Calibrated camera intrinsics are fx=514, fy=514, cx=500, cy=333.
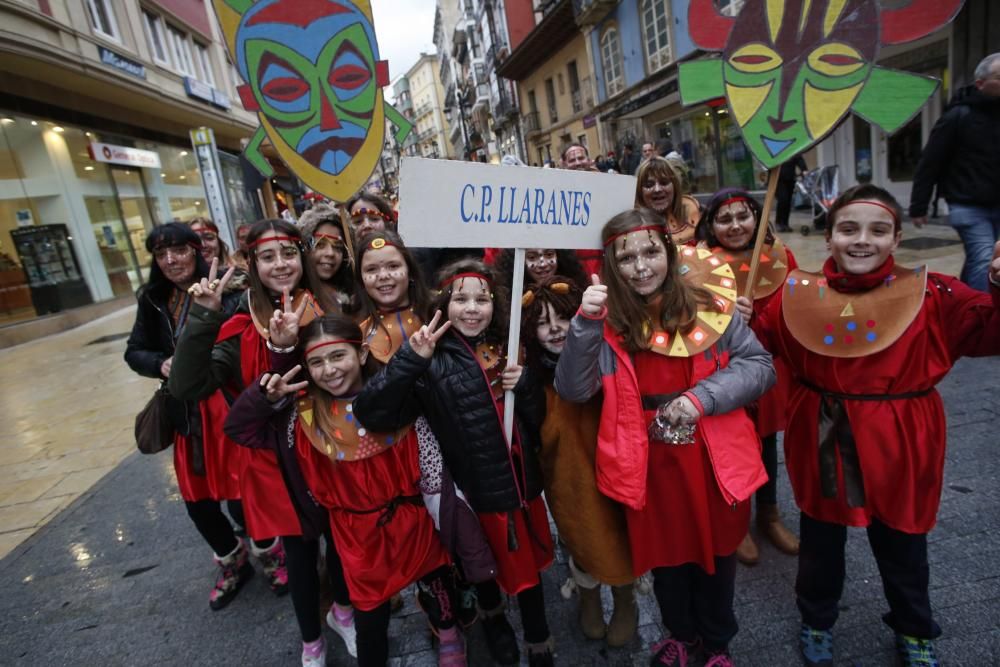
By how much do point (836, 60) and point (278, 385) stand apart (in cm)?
232

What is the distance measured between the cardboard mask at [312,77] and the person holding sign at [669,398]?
1405mm

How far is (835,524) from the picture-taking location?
1.82 metres

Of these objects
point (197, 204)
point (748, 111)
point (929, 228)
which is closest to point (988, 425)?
point (748, 111)

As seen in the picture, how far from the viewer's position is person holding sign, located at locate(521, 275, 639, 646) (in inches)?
75.5

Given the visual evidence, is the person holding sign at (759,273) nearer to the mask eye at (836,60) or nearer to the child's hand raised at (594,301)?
the mask eye at (836,60)

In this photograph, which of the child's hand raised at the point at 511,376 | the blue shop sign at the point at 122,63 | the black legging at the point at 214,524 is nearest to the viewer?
the child's hand raised at the point at 511,376

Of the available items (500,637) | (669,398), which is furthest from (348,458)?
(669,398)

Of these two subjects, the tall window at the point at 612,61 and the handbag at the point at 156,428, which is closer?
the handbag at the point at 156,428

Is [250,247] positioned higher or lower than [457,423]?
higher

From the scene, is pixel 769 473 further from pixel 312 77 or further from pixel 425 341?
pixel 312 77

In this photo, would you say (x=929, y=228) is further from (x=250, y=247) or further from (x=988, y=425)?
(x=250, y=247)

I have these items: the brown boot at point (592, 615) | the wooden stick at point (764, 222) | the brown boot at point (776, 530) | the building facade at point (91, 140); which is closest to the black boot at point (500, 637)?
the brown boot at point (592, 615)

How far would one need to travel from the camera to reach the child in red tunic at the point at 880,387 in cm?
161

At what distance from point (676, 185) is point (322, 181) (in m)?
1.91
